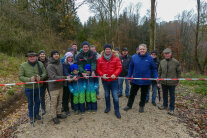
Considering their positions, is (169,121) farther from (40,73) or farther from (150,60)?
(40,73)

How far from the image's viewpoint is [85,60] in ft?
13.1

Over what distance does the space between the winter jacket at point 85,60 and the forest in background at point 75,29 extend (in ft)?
16.9

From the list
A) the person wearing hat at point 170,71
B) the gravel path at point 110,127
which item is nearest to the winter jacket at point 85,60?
the gravel path at point 110,127

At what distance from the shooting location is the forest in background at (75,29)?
37.8 feet

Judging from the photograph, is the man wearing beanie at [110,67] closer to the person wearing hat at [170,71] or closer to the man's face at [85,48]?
the man's face at [85,48]

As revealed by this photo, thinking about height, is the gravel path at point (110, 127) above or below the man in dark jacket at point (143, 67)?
below

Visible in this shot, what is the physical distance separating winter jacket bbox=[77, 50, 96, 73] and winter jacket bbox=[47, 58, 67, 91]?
0.60m

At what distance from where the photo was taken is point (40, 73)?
12.3 feet

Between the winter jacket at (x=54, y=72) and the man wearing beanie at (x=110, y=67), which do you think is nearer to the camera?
the winter jacket at (x=54, y=72)

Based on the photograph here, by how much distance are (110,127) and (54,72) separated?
2.27 m

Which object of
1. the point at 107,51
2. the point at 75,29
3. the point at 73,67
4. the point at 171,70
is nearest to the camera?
the point at 107,51

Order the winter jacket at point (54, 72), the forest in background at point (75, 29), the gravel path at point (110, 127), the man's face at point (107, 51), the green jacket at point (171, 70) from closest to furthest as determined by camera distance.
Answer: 1. the gravel path at point (110, 127)
2. the winter jacket at point (54, 72)
3. the man's face at point (107, 51)
4. the green jacket at point (171, 70)
5. the forest in background at point (75, 29)

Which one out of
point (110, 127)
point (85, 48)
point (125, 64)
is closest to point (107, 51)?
point (85, 48)

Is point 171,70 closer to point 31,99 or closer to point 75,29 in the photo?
point 31,99
